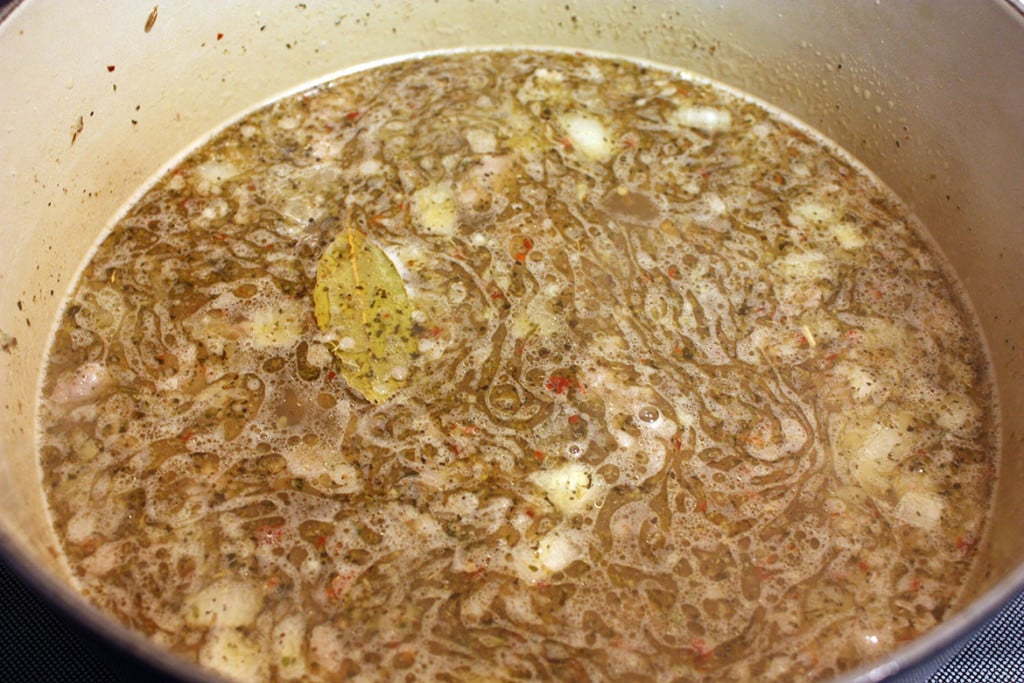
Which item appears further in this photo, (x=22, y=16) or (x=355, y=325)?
(x=355, y=325)

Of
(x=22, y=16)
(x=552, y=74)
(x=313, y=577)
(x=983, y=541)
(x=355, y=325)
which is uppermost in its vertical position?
(x=22, y=16)

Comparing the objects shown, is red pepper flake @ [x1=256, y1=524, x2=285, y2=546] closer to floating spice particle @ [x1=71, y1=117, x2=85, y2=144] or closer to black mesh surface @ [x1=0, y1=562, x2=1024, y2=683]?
black mesh surface @ [x1=0, y1=562, x2=1024, y2=683]

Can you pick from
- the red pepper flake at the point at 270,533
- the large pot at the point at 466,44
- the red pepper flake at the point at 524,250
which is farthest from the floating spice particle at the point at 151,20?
the red pepper flake at the point at 270,533

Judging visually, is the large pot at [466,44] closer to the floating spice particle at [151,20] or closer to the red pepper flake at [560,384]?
the floating spice particle at [151,20]

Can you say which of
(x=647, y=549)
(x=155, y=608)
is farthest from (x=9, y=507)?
(x=647, y=549)

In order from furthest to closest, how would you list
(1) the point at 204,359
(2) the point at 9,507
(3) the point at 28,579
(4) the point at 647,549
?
(1) the point at 204,359, (4) the point at 647,549, (2) the point at 9,507, (3) the point at 28,579

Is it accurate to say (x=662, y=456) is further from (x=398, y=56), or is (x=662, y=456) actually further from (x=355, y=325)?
(x=398, y=56)
